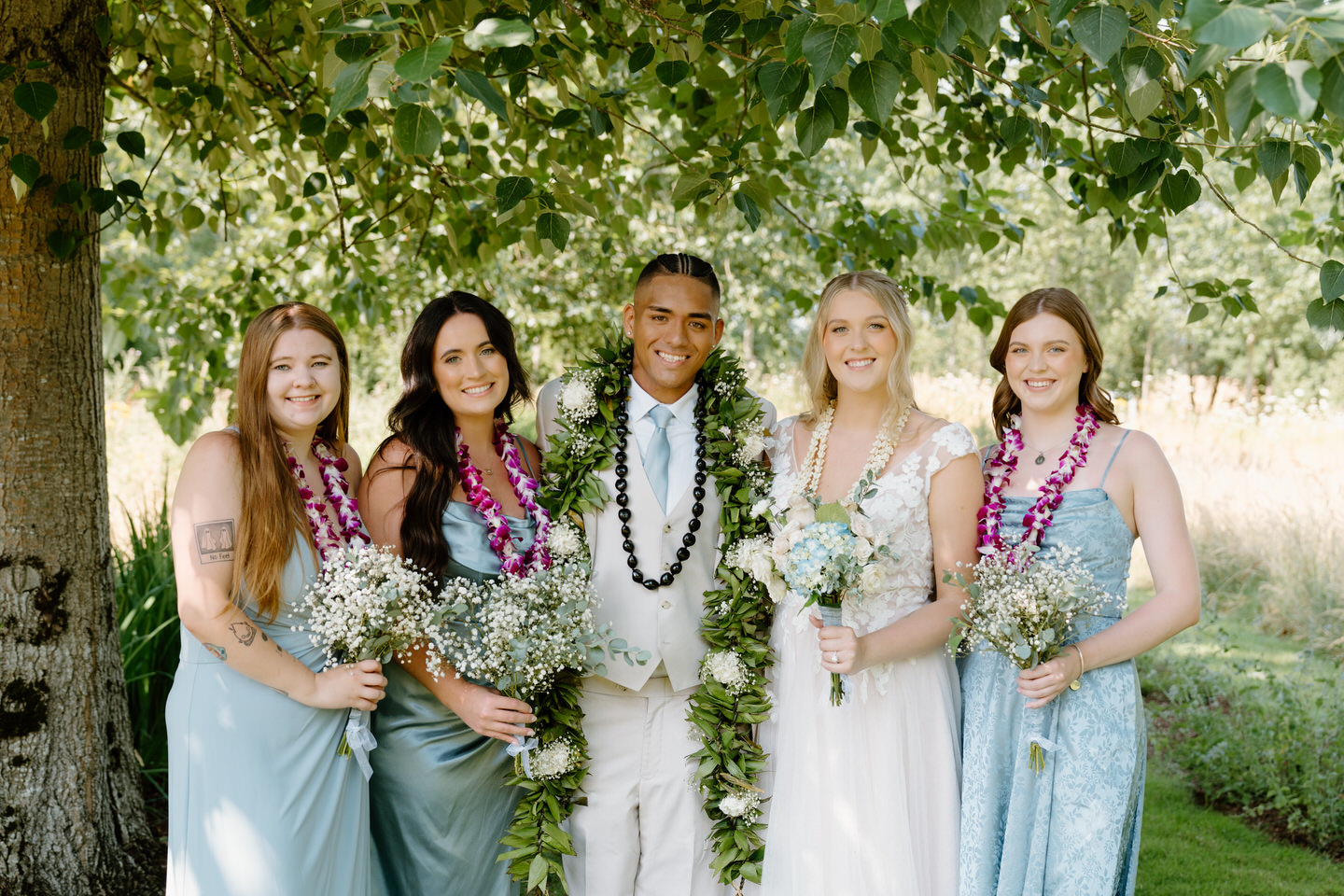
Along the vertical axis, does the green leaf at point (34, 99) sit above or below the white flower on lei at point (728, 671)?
above

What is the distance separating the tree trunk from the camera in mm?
3488

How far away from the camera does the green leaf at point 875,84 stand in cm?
217

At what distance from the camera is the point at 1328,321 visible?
256 cm

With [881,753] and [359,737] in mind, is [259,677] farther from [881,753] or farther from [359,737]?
[881,753]

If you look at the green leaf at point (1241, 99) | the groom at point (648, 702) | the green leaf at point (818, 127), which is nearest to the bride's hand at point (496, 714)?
the groom at point (648, 702)

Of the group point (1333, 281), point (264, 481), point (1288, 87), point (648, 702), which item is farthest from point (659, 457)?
point (1288, 87)

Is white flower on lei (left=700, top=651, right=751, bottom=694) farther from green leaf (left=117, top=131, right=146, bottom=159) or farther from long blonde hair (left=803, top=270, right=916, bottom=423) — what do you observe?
green leaf (left=117, top=131, right=146, bottom=159)

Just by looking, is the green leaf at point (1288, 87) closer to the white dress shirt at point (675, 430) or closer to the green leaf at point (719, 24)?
the green leaf at point (719, 24)

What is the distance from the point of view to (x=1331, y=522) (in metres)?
8.50

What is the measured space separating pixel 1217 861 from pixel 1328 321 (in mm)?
3613

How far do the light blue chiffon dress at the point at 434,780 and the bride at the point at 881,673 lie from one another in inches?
40.0

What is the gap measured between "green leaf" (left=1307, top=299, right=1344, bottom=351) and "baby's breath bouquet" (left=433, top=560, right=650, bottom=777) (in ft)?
7.09

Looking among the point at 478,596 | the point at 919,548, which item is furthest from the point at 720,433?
the point at 478,596

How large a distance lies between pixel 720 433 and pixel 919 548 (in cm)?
82
